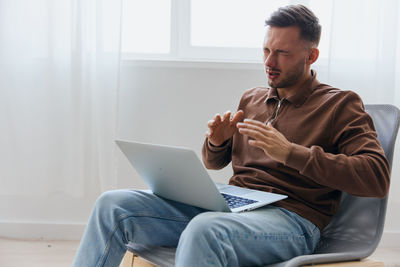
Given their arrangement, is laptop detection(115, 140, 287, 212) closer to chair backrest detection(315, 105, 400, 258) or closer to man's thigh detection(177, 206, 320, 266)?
man's thigh detection(177, 206, 320, 266)

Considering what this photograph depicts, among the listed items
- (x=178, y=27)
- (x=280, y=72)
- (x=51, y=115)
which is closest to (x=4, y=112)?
(x=51, y=115)

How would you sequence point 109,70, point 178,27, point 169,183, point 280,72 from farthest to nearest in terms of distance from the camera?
point 178,27 → point 109,70 → point 280,72 → point 169,183

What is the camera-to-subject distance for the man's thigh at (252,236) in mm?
1063

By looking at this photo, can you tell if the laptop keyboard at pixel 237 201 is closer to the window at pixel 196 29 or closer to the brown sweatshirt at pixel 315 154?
the brown sweatshirt at pixel 315 154

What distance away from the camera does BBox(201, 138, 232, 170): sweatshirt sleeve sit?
1.60 m

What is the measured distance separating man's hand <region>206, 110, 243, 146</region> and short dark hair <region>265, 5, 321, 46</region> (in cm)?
30

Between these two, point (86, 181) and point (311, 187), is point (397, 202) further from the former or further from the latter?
point (86, 181)

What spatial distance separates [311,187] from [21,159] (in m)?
1.63

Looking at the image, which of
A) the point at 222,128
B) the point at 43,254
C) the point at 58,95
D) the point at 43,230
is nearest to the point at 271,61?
the point at 222,128

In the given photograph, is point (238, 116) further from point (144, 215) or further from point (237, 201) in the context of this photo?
point (144, 215)

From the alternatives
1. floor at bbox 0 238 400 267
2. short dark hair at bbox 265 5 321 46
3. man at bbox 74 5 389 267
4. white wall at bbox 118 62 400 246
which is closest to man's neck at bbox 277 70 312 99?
man at bbox 74 5 389 267

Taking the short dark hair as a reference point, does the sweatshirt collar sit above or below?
below

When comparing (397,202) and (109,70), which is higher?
(109,70)

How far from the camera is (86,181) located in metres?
2.44
